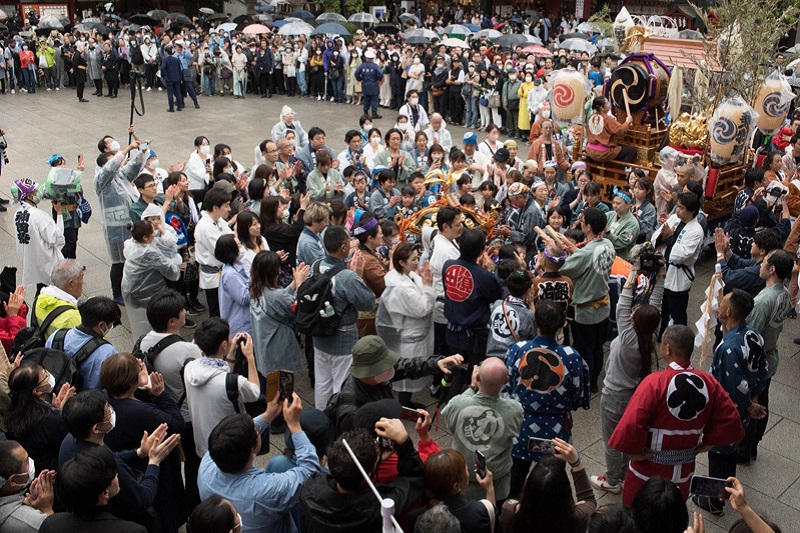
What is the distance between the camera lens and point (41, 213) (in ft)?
23.8

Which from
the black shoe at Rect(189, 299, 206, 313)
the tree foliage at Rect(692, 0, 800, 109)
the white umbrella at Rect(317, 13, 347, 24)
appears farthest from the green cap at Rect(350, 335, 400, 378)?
the white umbrella at Rect(317, 13, 347, 24)

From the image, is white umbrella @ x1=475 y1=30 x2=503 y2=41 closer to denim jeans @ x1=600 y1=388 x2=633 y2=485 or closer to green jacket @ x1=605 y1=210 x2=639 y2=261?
green jacket @ x1=605 y1=210 x2=639 y2=261

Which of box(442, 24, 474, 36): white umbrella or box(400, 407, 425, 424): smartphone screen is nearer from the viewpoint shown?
box(400, 407, 425, 424): smartphone screen

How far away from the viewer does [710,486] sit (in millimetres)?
3303

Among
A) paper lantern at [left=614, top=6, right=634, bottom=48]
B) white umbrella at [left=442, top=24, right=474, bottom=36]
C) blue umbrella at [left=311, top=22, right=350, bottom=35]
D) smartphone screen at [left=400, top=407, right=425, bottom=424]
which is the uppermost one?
white umbrella at [left=442, top=24, right=474, bottom=36]

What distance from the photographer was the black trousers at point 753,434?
5.38 m

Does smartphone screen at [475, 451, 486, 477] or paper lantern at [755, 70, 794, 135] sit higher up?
paper lantern at [755, 70, 794, 135]

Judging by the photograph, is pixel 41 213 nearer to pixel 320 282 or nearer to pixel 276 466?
pixel 320 282

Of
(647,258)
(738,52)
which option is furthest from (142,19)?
(647,258)

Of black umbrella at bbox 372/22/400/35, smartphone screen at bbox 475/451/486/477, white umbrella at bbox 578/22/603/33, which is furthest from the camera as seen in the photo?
black umbrella at bbox 372/22/400/35

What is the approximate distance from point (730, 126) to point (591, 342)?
429cm

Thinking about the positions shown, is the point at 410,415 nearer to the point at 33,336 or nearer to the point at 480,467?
the point at 480,467

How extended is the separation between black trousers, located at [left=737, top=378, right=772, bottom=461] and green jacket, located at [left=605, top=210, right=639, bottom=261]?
196 cm

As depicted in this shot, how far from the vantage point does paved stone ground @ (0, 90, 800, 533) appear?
17.9 feet
